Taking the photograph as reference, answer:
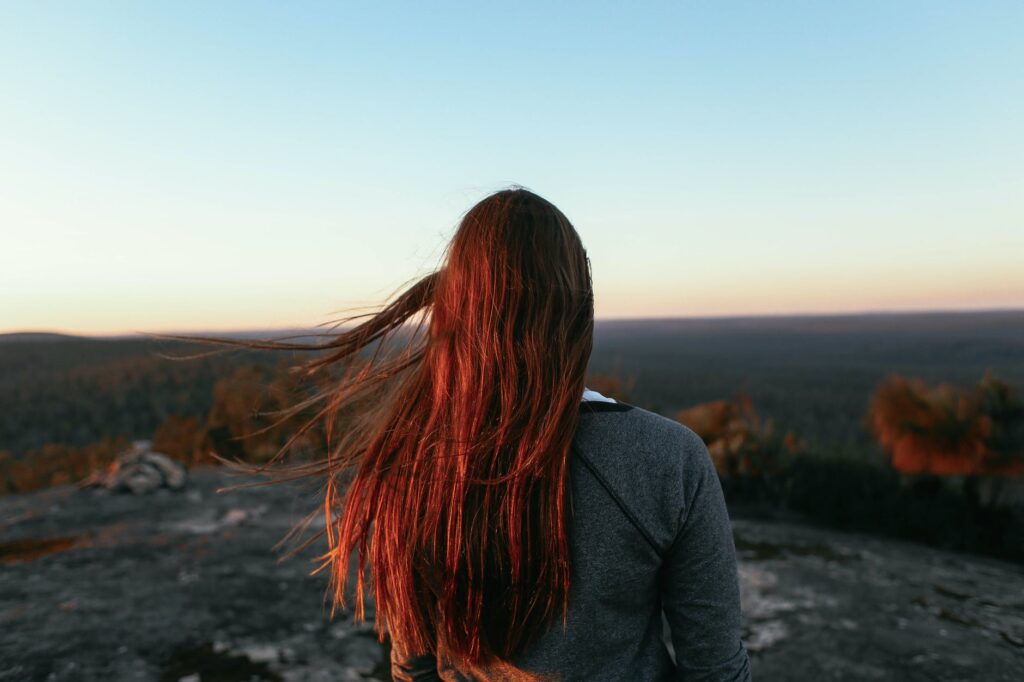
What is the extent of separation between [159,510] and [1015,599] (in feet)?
18.8

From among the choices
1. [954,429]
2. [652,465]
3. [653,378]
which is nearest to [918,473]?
[954,429]

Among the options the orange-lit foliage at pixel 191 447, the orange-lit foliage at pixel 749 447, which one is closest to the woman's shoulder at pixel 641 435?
the orange-lit foliage at pixel 749 447

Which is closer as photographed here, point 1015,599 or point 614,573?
point 614,573

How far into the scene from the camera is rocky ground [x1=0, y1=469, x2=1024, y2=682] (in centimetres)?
254

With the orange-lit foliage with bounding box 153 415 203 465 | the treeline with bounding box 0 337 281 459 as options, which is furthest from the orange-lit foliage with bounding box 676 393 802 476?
the treeline with bounding box 0 337 281 459

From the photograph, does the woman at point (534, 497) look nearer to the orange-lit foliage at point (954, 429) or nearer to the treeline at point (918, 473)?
the treeline at point (918, 473)

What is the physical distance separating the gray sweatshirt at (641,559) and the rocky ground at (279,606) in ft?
4.97

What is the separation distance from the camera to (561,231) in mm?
1062

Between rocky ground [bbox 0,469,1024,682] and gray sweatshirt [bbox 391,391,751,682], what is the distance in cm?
151

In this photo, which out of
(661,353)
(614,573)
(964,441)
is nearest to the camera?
(614,573)

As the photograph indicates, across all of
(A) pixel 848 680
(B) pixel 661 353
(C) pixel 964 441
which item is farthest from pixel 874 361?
(A) pixel 848 680

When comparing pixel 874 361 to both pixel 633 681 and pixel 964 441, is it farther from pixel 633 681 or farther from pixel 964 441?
pixel 633 681

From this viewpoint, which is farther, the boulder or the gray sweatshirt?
the boulder

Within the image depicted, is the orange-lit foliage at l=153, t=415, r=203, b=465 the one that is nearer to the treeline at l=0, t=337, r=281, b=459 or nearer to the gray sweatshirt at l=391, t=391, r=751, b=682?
the treeline at l=0, t=337, r=281, b=459
